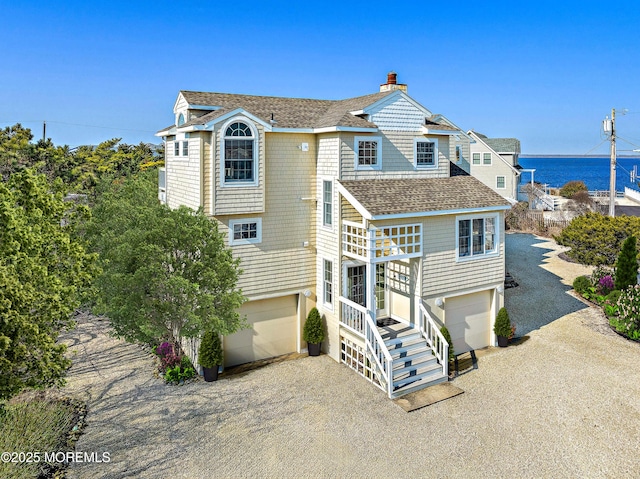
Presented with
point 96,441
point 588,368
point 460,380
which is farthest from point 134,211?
point 588,368

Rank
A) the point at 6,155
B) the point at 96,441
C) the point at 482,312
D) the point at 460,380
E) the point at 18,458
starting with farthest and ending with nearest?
the point at 6,155, the point at 482,312, the point at 460,380, the point at 96,441, the point at 18,458

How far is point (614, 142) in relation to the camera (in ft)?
99.3

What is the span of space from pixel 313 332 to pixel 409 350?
335 centimetres

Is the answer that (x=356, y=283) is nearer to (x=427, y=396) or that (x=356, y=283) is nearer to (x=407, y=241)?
(x=407, y=241)

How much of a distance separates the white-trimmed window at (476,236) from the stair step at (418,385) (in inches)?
171

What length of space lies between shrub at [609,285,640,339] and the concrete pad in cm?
845

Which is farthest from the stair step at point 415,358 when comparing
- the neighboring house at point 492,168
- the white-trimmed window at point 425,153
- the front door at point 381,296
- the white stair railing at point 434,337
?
the neighboring house at point 492,168

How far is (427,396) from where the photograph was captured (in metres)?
13.5

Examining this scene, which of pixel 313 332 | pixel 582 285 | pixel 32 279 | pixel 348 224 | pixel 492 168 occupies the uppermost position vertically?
→ pixel 492 168

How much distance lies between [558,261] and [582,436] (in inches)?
798

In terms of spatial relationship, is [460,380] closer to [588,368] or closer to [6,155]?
[588,368]

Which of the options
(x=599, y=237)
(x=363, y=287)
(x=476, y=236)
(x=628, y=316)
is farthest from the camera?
(x=599, y=237)

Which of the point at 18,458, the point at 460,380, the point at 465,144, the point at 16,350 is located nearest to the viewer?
the point at 16,350

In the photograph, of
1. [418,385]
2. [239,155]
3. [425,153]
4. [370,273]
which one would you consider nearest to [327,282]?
[370,273]
